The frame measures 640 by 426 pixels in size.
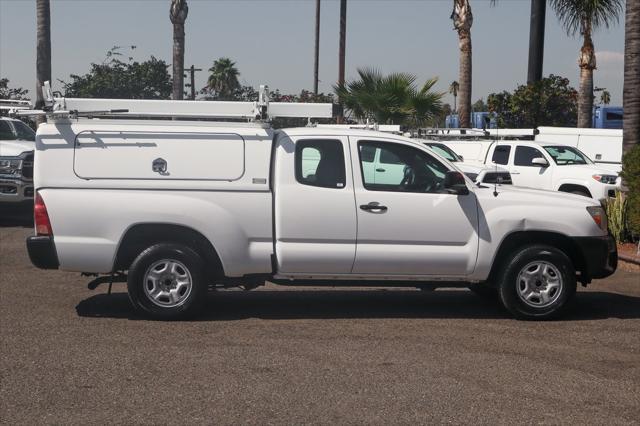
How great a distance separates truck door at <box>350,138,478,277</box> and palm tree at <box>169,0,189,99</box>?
1974 cm

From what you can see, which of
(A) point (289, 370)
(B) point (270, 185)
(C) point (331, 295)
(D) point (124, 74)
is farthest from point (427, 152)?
(D) point (124, 74)

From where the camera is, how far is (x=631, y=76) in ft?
50.9

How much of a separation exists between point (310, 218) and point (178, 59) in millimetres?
20026

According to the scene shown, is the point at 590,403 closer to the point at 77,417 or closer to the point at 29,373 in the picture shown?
the point at 77,417

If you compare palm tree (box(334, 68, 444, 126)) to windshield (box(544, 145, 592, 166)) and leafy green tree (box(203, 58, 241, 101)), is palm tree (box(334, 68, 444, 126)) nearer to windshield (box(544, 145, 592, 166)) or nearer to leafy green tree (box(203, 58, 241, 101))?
windshield (box(544, 145, 592, 166))

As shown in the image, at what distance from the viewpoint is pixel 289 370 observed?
6.81 meters

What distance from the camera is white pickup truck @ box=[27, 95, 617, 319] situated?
8.43m

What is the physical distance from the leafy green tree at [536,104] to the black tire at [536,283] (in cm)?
2023

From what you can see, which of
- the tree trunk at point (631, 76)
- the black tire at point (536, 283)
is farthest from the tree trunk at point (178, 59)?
the black tire at point (536, 283)

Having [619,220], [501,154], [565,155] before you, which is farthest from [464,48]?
[619,220]

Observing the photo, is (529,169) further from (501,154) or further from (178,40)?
(178,40)

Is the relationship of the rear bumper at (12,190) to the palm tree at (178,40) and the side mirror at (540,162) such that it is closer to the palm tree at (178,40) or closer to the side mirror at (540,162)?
the side mirror at (540,162)

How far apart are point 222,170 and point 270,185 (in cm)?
48

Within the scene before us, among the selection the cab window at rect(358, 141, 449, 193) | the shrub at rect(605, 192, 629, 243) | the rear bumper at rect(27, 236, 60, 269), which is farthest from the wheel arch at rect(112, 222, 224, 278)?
the shrub at rect(605, 192, 629, 243)
